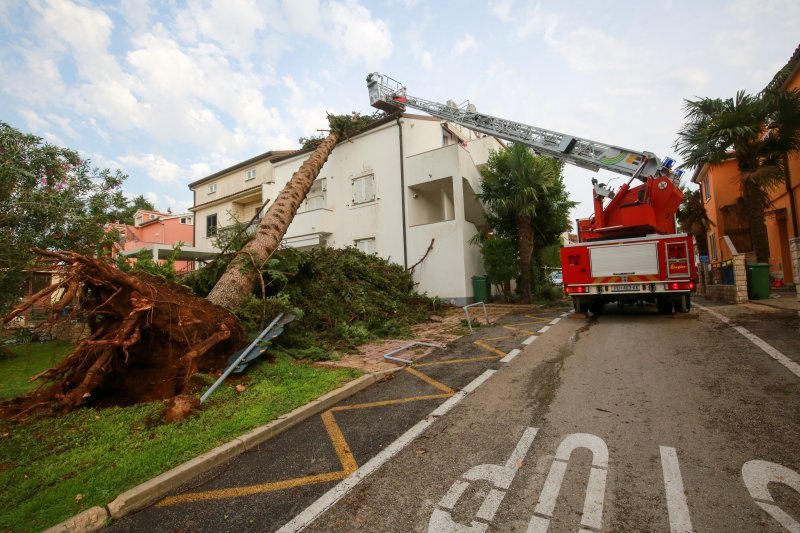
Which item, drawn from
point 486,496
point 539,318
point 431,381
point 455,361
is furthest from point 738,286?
point 486,496

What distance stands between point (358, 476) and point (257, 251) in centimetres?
617

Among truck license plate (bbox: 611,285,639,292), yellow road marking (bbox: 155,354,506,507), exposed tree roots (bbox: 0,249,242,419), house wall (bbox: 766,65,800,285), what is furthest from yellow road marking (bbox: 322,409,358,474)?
house wall (bbox: 766,65,800,285)

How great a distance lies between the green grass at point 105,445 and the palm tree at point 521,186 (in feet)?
37.9

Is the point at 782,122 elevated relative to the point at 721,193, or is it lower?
elevated

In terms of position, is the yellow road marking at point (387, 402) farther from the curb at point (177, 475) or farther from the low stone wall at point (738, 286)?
the low stone wall at point (738, 286)

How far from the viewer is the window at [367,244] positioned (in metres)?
16.9

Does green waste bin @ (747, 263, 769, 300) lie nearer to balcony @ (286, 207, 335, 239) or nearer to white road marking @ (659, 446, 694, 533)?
white road marking @ (659, 446, 694, 533)

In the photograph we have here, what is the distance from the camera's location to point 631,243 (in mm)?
9008

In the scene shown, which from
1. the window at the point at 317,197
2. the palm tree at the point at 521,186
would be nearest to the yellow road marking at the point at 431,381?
the palm tree at the point at 521,186

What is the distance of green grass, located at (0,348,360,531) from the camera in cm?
252

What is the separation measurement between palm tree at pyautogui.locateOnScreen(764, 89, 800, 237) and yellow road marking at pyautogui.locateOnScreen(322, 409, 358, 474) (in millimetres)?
15730

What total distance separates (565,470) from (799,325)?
7383 mm

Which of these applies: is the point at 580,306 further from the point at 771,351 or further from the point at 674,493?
the point at 674,493

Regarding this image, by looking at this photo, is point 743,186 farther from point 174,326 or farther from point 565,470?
point 174,326
